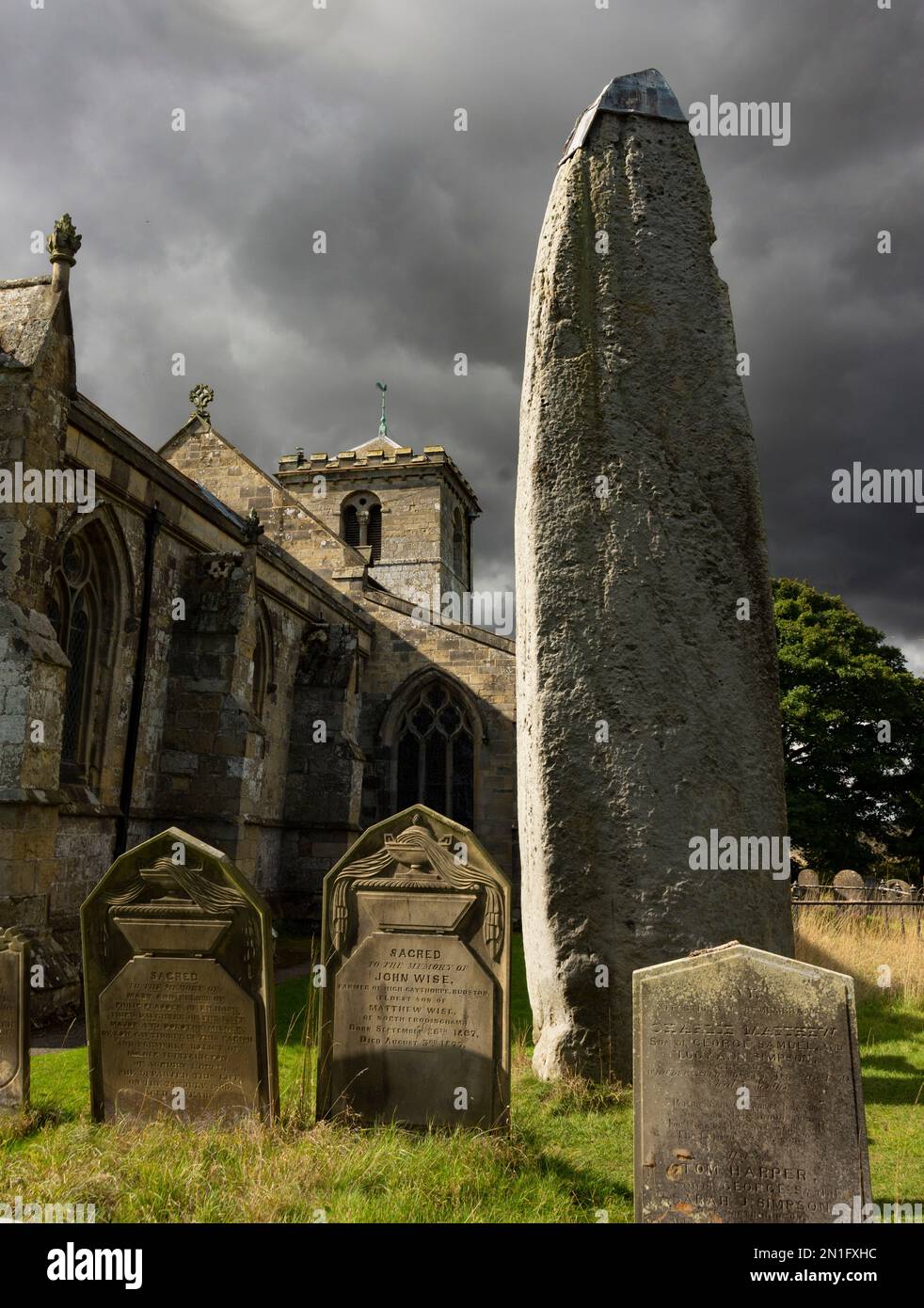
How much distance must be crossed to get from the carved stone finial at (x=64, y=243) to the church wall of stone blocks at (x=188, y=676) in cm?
4

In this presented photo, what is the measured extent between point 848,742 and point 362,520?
59.4ft

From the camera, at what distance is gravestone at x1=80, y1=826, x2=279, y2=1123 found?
433 cm

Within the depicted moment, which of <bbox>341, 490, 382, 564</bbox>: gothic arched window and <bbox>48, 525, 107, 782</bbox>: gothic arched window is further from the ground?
<bbox>341, 490, 382, 564</bbox>: gothic arched window

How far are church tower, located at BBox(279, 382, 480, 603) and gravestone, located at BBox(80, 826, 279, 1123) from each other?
91.6 ft

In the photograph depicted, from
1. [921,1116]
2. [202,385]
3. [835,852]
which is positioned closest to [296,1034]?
[921,1116]

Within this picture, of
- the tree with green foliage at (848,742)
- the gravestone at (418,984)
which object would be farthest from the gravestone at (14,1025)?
the tree with green foliage at (848,742)

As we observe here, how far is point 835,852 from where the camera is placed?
896 inches

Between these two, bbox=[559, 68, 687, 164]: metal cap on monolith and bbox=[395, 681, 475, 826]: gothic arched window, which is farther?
bbox=[395, 681, 475, 826]: gothic arched window

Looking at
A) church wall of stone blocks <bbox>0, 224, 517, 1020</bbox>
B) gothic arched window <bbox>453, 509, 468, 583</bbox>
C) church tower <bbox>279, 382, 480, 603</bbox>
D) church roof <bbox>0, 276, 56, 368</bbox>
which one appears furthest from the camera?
gothic arched window <bbox>453, 509, 468, 583</bbox>

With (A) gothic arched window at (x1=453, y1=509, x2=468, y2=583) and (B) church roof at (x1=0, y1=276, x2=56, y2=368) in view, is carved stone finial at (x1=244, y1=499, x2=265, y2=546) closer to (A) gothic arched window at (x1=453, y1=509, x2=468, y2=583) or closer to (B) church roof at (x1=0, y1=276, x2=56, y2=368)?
(B) church roof at (x1=0, y1=276, x2=56, y2=368)

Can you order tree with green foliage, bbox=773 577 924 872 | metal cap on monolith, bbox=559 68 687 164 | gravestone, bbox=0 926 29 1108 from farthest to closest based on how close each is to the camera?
1. tree with green foliage, bbox=773 577 924 872
2. metal cap on monolith, bbox=559 68 687 164
3. gravestone, bbox=0 926 29 1108

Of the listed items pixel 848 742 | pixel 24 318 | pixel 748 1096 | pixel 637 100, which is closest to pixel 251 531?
pixel 24 318

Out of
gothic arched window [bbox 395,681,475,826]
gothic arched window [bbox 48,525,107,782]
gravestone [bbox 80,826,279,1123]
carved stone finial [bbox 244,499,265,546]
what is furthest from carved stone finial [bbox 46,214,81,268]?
gothic arched window [bbox 395,681,475,826]
